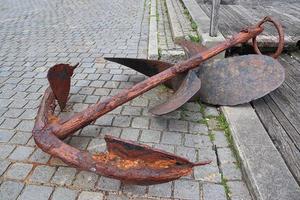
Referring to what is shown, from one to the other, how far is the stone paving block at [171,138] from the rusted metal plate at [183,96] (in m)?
0.29

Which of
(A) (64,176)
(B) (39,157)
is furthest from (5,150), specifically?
(A) (64,176)

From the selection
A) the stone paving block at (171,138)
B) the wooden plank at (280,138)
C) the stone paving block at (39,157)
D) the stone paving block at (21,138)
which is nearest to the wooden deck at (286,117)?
the wooden plank at (280,138)

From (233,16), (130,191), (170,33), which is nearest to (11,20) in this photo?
(170,33)

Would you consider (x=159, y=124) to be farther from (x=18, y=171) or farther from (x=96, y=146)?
(x=18, y=171)

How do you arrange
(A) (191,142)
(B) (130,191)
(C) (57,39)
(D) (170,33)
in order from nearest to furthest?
(B) (130,191) → (A) (191,142) → (D) (170,33) → (C) (57,39)

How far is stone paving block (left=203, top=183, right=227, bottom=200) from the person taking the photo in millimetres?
2504

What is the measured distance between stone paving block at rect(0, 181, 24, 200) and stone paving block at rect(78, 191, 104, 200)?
0.46m

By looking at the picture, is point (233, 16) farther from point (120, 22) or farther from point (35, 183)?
point (35, 183)

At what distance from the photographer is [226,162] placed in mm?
2855

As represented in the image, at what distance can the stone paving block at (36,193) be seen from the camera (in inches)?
98.4

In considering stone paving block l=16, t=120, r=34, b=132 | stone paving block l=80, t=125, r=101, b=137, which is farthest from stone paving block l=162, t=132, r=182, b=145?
stone paving block l=16, t=120, r=34, b=132

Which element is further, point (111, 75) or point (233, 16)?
point (233, 16)

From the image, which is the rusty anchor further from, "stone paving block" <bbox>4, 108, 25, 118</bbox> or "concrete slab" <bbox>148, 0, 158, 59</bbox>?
"concrete slab" <bbox>148, 0, 158, 59</bbox>

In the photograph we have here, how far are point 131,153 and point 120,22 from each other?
→ 5650 mm
